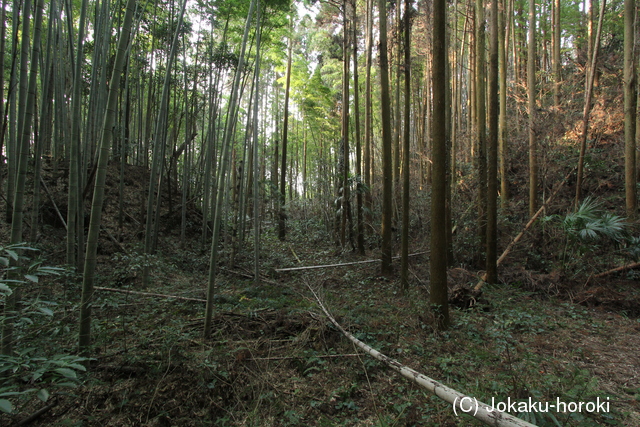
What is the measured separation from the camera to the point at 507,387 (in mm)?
2578

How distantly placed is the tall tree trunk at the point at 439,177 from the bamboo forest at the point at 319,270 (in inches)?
1.0

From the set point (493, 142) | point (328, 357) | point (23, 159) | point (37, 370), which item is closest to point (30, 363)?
point (37, 370)

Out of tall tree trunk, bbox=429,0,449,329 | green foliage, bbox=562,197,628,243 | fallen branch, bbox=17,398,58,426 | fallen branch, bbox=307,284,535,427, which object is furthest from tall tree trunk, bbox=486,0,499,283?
fallen branch, bbox=17,398,58,426

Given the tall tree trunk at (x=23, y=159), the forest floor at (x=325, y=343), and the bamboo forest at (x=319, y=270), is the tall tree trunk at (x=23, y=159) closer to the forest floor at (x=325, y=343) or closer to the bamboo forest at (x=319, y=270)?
the bamboo forest at (x=319, y=270)

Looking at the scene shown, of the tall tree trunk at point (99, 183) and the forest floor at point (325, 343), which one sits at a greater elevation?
the tall tree trunk at point (99, 183)

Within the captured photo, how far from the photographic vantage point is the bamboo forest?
94.3 inches

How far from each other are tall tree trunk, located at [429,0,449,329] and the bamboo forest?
1.0 inches

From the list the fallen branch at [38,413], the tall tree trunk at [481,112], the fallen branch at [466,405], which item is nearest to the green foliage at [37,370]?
the fallen branch at [38,413]

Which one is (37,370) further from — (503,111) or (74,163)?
(503,111)

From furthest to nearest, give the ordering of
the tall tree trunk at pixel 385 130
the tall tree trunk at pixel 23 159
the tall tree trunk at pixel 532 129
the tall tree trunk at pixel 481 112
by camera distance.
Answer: the tall tree trunk at pixel 532 129 → the tall tree trunk at pixel 481 112 → the tall tree trunk at pixel 385 130 → the tall tree trunk at pixel 23 159

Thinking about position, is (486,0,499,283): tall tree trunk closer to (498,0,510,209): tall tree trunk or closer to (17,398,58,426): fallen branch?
(498,0,510,209): tall tree trunk

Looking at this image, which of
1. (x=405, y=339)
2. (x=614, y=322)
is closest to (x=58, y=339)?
(x=405, y=339)

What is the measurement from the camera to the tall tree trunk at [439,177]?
3.67 m

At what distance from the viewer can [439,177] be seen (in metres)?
3.83
